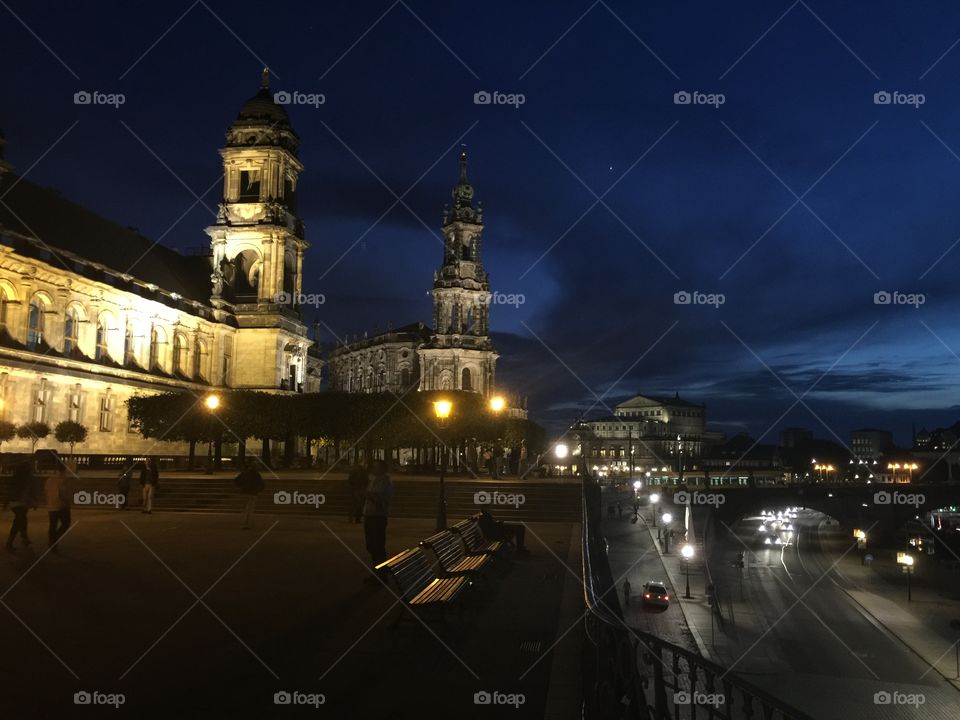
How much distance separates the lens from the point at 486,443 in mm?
51844

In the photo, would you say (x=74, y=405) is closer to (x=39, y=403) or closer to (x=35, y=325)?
(x=39, y=403)

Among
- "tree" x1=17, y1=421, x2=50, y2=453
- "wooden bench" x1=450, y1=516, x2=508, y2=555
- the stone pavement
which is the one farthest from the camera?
"tree" x1=17, y1=421, x2=50, y2=453

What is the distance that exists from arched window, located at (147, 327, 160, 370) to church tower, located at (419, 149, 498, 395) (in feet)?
103

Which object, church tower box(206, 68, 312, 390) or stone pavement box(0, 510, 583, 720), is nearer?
stone pavement box(0, 510, 583, 720)

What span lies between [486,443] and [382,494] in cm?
3945

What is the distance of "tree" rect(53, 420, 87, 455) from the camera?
140 ft

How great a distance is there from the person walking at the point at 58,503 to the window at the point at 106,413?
37.0 meters

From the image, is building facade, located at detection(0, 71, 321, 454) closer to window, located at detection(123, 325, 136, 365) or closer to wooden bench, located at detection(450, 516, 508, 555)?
window, located at detection(123, 325, 136, 365)

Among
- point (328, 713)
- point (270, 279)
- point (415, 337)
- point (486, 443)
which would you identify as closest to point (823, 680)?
point (486, 443)

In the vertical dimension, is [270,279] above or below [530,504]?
above

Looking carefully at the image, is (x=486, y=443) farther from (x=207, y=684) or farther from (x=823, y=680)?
(x=207, y=684)

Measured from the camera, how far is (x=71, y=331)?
4788 centimetres

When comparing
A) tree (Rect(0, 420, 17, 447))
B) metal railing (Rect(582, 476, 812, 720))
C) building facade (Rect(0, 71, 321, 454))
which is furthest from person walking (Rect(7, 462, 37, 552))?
building facade (Rect(0, 71, 321, 454))

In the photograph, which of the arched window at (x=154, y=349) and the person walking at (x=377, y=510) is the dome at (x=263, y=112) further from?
the person walking at (x=377, y=510)
